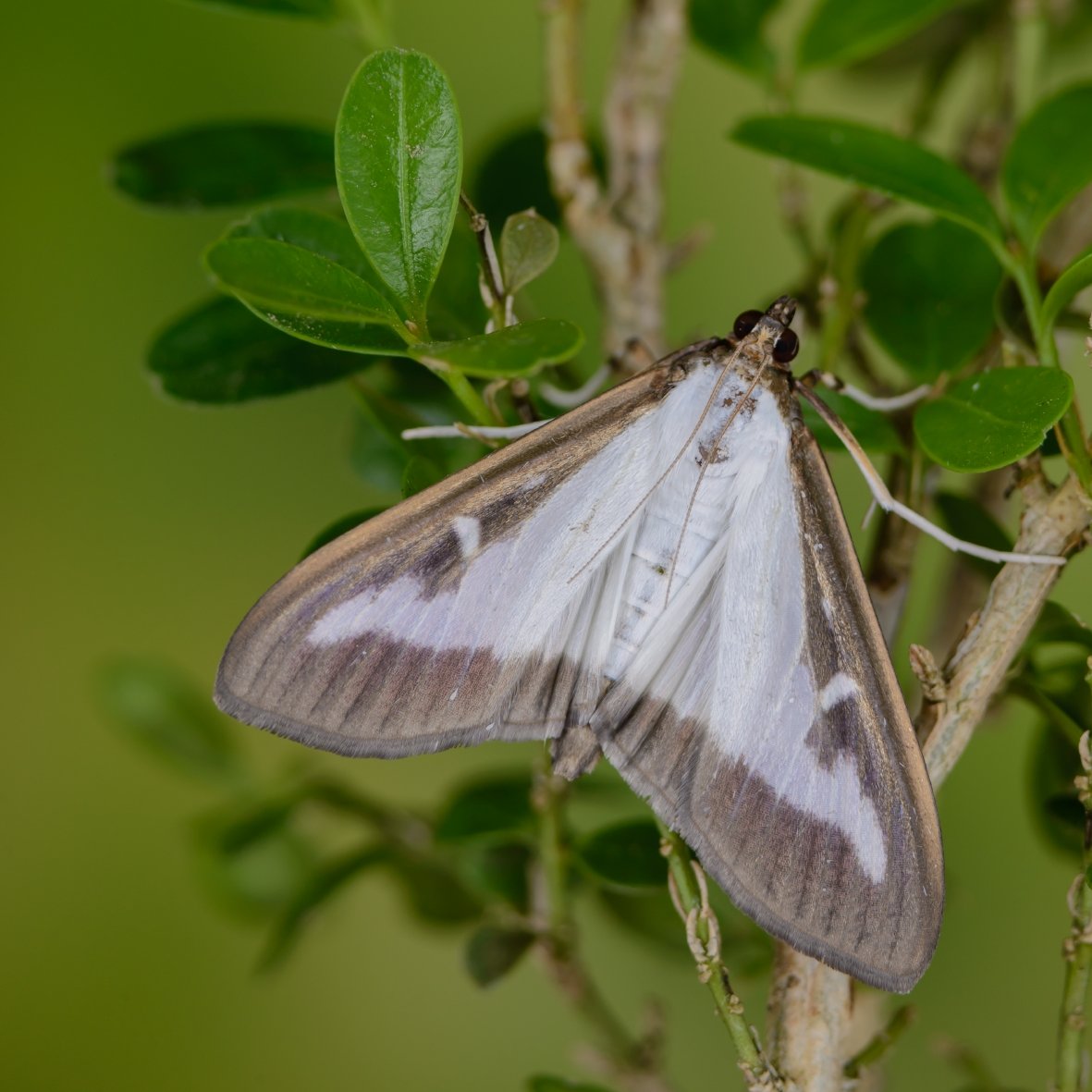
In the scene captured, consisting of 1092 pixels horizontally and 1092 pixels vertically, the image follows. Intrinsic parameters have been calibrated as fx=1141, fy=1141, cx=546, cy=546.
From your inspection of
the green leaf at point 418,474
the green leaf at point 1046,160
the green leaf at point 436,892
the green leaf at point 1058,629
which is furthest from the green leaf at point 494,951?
the green leaf at point 1046,160

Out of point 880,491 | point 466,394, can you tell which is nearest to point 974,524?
point 880,491

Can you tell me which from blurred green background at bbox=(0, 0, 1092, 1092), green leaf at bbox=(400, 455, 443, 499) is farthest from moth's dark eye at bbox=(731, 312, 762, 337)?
blurred green background at bbox=(0, 0, 1092, 1092)

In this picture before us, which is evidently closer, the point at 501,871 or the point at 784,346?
the point at 784,346

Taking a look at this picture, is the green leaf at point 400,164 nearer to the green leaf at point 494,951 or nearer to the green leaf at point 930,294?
the green leaf at point 930,294

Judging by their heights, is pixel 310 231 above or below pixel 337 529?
above

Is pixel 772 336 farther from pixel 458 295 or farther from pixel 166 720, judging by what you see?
pixel 166 720
